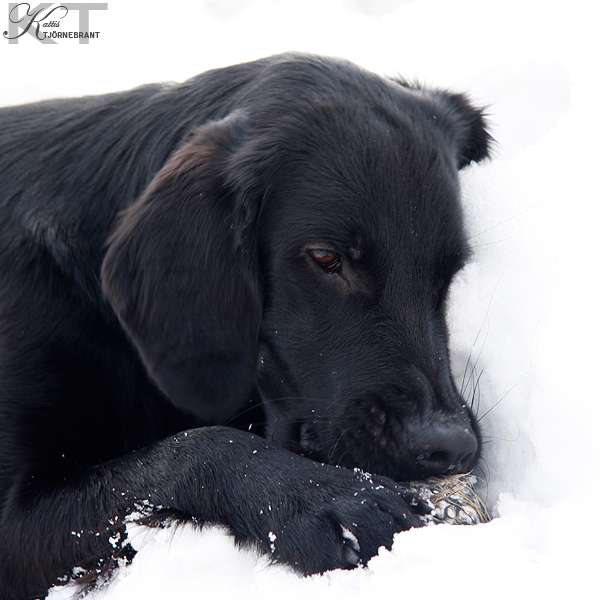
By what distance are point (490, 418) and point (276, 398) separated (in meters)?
0.77

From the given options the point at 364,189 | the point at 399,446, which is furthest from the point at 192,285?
the point at 399,446

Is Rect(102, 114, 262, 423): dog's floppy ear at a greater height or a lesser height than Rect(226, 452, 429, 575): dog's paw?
greater

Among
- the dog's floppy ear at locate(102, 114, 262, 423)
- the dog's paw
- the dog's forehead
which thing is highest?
the dog's forehead

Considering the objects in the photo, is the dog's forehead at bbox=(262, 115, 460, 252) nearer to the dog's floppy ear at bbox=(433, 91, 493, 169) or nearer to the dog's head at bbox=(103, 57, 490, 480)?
the dog's head at bbox=(103, 57, 490, 480)

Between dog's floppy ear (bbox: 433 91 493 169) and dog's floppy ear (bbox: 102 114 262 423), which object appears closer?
dog's floppy ear (bbox: 102 114 262 423)

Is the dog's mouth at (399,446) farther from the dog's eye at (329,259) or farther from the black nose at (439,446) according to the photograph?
the dog's eye at (329,259)

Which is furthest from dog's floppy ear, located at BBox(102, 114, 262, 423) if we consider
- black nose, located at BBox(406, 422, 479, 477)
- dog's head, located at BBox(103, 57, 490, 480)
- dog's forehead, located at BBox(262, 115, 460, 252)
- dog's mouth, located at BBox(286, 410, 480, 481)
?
black nose, located at BBox(406, 422, 479, 477)

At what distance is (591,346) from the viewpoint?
8.10 ft

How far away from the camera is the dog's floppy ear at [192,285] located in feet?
7.71

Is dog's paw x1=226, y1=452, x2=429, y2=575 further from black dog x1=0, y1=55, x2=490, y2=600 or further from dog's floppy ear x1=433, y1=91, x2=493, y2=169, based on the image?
dog's floppy ear x1=433, y1=91, x2=493, y2=169

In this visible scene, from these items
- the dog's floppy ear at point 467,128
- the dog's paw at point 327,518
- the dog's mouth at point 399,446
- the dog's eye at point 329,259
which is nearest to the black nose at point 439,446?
the dog's mouth at point 399,446

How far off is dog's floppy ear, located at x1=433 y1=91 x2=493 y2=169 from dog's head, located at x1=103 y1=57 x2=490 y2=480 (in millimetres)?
631

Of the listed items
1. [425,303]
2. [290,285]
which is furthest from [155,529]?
[425,303]

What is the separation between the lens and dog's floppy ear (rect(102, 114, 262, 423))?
7.71ft
